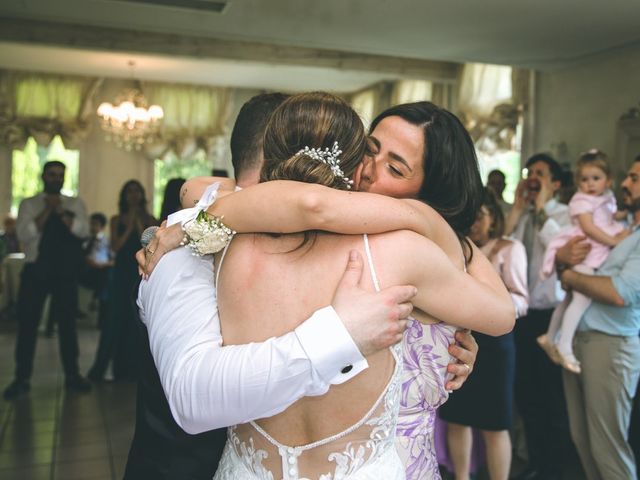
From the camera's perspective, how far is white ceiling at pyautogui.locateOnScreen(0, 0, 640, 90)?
194 inches

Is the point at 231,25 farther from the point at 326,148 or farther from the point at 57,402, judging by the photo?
the point at 326,148

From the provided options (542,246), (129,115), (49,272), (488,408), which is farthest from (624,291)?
(129,115)

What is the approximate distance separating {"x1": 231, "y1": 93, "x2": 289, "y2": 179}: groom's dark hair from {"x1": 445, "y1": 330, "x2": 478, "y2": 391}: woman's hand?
64 cm

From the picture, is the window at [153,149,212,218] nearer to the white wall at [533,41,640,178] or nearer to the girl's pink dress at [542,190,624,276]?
the white wall at [533,41,640,178]

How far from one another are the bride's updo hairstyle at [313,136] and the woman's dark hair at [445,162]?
0.30 metres

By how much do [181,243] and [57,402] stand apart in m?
4.35

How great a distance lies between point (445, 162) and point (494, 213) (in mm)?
2373

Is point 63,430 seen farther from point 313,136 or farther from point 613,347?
point 313,136

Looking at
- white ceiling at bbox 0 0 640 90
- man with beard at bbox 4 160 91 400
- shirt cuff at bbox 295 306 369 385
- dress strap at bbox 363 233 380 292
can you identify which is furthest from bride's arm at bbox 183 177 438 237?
man with beard at bbox 4 160 91 400

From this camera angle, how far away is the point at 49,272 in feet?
18.1

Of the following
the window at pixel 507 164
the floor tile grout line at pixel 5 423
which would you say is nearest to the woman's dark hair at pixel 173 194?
the floor tile grout line at pixel 5 423

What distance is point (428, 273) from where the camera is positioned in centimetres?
127

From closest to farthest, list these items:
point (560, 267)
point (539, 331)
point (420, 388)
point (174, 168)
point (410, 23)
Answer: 1. point (420, 388)
2. point (560, 267)
3. point (539, 331)
4. point (410, 23)
5. point (174, 168)

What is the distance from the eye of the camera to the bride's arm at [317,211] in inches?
47.2
